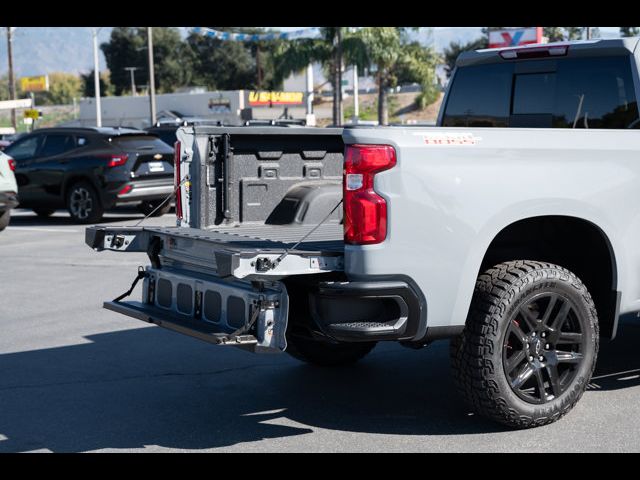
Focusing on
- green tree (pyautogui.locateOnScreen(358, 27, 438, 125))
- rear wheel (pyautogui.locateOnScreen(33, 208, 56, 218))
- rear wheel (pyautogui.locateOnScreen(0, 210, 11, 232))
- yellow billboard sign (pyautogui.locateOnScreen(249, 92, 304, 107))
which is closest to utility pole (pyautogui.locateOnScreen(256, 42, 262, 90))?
yellow billboard sign (pyautogui.locateOnScreen(249, 92, 304, 107))

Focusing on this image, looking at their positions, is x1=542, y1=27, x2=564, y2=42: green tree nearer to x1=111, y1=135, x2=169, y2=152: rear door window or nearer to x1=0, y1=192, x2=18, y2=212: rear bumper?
x1=111, y1=135, x2=169, y2=152: rear door window

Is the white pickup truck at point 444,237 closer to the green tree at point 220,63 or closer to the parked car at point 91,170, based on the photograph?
the parked car at point 91,170

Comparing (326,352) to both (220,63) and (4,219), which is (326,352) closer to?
(4,219)

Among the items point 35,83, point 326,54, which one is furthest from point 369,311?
point 35,83

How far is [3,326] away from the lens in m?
8.41

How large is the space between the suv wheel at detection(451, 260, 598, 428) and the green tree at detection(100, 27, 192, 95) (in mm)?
90730

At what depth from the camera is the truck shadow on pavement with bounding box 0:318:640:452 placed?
546cm

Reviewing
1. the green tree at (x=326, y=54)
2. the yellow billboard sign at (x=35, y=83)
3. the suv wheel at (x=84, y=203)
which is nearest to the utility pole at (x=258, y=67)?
the yellow billboard sign at (x=35, y=83)

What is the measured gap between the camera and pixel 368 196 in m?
4.89

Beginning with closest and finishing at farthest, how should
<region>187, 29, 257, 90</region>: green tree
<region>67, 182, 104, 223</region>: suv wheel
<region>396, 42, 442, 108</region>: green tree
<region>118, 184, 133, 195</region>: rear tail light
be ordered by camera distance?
<region>118, 184, 133, 195</region>: rear tail light < <region>67, 182, 104, 223</region>: suv wheel < <region>396, 42, 442, 108</region>: green tree < <region>187, 29, 257, 90</region>: green tree

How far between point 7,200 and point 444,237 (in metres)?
11.7

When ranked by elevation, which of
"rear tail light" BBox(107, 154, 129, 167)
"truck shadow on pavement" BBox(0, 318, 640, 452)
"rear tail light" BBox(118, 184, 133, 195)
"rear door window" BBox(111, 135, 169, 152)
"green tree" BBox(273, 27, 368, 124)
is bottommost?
"truck shadow on pavement" BBox(0, 318, 640, 452)

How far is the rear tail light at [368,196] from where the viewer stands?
4.88 m
